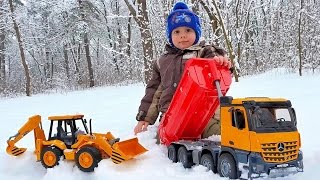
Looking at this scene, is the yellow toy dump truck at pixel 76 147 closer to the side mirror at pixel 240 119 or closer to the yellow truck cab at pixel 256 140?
the yellow truck cab at pixel 256 140

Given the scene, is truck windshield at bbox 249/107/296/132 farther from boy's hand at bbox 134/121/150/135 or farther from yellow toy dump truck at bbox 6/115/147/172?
boy's hand at bbox 134/121/150/135

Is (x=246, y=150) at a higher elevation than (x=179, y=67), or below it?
below

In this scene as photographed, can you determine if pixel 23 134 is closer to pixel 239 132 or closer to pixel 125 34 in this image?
pixel 239 132

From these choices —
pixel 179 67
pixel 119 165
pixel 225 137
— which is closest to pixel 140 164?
pixel 119 165

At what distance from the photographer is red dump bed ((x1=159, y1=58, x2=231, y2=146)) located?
315 centimetres

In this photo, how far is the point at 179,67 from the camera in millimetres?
4211

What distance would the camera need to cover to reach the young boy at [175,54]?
4.18 m

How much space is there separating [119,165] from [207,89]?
3.39 feet

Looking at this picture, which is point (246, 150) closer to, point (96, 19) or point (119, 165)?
point (119, 165)

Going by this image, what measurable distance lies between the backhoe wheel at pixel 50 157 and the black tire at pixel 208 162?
4.86 ft

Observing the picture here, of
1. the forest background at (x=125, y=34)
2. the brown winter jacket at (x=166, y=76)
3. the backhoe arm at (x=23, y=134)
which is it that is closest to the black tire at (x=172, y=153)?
the brown winter jacket at (x=166, y=76)

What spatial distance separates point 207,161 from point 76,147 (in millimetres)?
1386

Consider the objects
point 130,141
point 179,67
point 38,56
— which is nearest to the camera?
point 130,141

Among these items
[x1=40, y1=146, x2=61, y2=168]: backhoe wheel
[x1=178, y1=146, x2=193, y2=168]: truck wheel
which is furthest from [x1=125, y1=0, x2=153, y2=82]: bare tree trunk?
[x1=178, y1=146, x2=193, y2=168]: truck wheel
